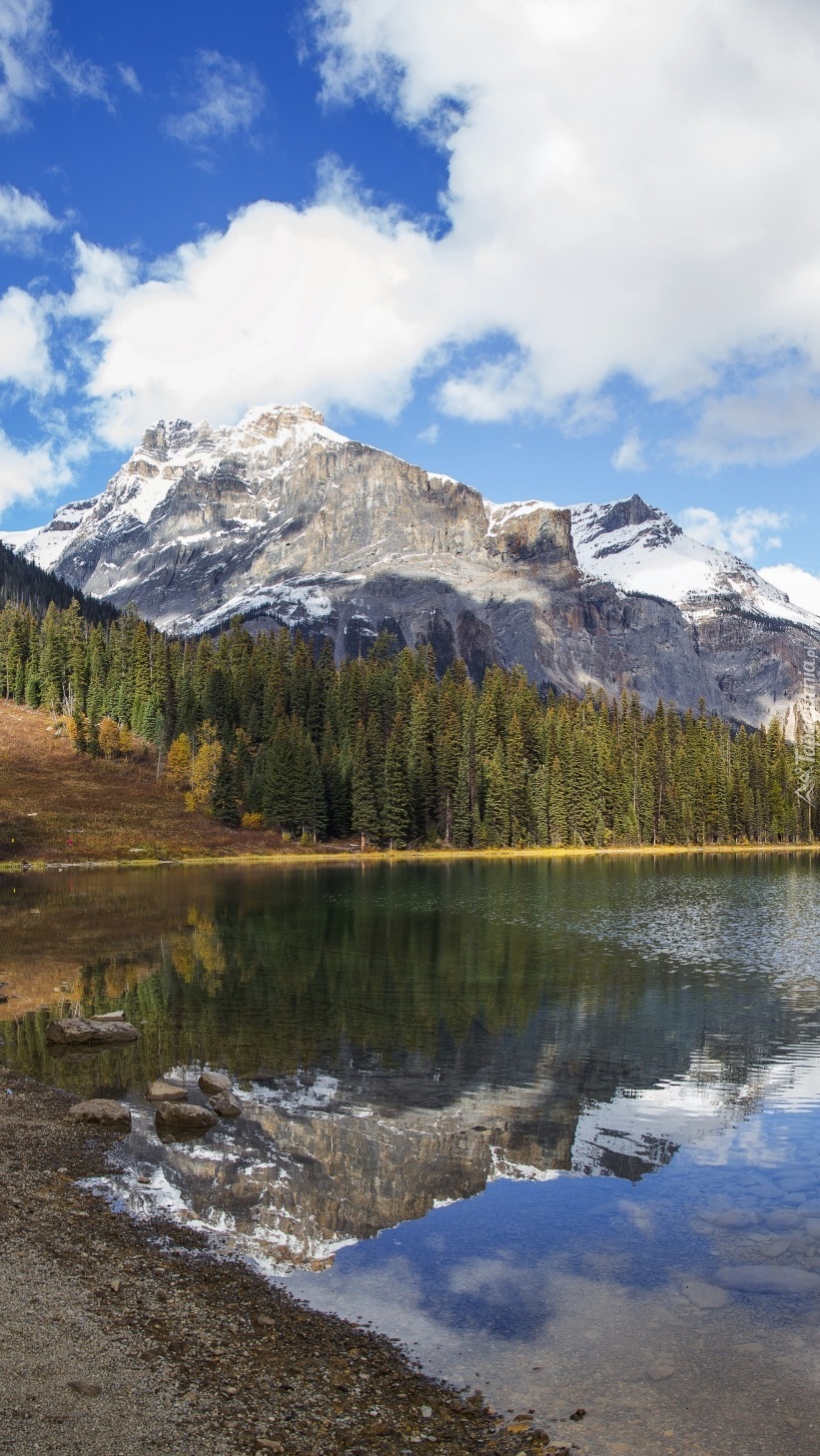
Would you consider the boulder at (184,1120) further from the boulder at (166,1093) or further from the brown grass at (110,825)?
the brown grass at (110,825)

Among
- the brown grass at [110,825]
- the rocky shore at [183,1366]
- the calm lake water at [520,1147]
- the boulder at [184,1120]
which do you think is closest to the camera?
Result: the rocky shore at [183,1366]

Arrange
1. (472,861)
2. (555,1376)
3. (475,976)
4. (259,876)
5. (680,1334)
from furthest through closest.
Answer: (472,861)
(259,876)
(475,976)
(680,1334)
(555,1376)

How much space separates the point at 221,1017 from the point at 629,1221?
1830cm

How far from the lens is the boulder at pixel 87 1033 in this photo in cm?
2736

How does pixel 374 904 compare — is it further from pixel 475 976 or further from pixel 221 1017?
pixel 221 1017

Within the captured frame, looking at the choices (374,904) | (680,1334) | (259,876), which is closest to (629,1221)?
(680,1334)

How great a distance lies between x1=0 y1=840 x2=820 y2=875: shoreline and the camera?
346 feet

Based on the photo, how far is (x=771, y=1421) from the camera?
10.4 metres

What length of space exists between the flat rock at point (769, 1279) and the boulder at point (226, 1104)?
11119mm

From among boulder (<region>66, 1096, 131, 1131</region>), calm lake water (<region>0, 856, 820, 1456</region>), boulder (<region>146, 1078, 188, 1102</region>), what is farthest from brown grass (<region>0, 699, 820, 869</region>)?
boulder (<region>66, 1096, 131, 1131</region>)

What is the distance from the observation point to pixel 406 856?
130m

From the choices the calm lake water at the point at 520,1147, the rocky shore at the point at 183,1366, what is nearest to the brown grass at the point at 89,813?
the calm lake water at the point at 520,1147

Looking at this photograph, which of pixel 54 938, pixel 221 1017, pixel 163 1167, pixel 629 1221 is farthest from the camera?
pixel 54 938

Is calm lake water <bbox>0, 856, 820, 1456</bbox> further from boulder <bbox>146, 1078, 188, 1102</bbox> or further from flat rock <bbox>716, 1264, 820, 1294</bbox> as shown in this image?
boulder <bbox>146, 1078, 188, 1102</bbox>
